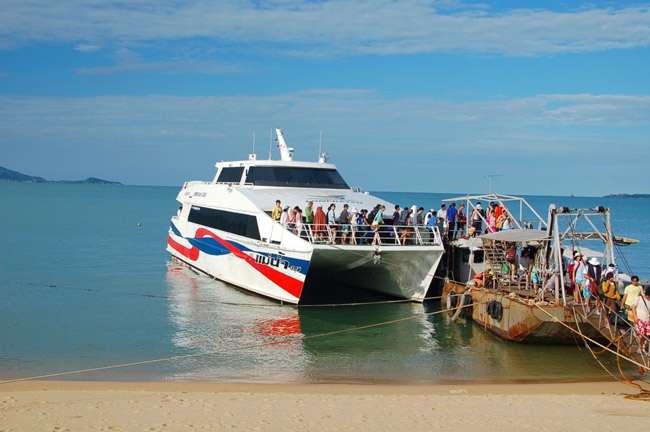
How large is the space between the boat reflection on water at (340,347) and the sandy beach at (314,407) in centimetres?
82

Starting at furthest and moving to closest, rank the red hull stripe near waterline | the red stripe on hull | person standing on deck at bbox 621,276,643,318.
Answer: the red stripe on hull, the red hull stripe near waterline, person standing on deck at bbox 621,276,643,318

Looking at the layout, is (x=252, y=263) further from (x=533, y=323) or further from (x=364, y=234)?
(x=533, y=323)

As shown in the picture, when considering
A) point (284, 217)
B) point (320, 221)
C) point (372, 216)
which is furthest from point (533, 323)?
point (284, 217)

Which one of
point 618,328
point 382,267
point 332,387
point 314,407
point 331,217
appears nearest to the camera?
point 314,407

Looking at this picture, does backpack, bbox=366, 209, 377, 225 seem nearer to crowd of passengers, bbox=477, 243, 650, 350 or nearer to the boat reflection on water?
the boat reflection on water

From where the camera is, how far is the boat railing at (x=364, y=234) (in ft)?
50.5

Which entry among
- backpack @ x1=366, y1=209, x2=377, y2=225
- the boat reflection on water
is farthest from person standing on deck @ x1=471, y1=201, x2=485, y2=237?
→ backpack @ x1=366, y1=209, x2=377, y2=225

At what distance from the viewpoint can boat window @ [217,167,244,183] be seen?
20.6m

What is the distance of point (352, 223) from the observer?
15789mm

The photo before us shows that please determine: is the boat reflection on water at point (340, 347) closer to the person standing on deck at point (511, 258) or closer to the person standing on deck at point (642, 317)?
the person standing on deck at point (642, 317)

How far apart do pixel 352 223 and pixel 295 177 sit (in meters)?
4.87

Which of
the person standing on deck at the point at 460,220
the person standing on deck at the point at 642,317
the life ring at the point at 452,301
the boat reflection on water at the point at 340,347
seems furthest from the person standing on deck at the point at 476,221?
the person standing on deck at the point at 642,317

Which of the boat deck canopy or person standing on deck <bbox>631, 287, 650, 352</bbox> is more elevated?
the boat deck canopy

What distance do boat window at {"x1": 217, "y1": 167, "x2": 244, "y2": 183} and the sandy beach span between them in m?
10.8
